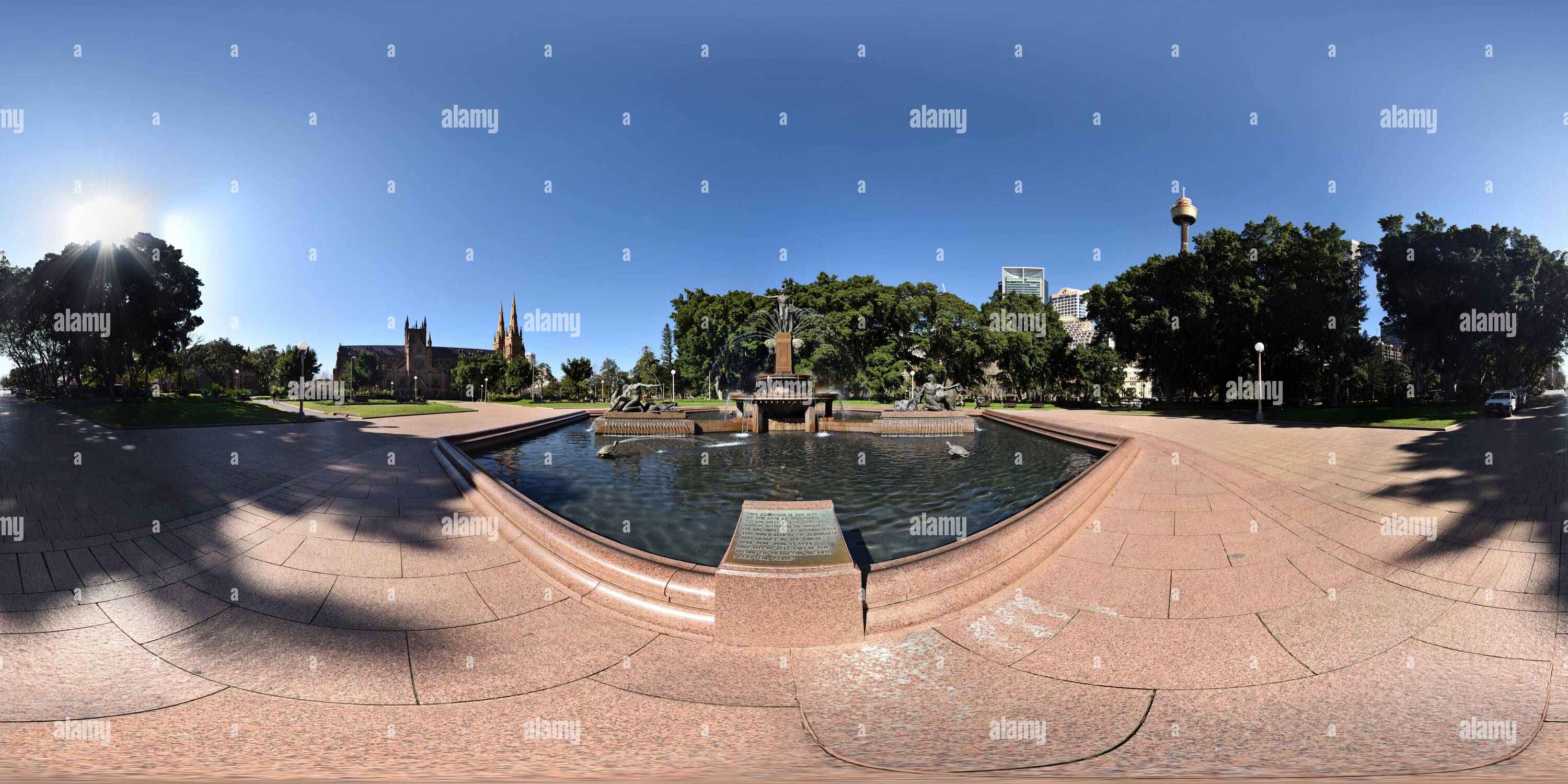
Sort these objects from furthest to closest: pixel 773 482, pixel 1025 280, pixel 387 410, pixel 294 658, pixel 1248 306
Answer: pixel 1025 280 < pixel 387 410 < pixel 1248 306 < pixel 773 482 < pixel 294 658

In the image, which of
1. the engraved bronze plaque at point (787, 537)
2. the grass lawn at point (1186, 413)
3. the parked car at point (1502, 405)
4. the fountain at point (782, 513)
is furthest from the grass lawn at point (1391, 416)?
the engraved bronze plaque at point (787, 537)

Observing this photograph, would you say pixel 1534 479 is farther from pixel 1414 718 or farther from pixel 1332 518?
pixel 1414 718

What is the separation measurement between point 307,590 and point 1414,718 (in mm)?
7767

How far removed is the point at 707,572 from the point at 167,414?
30.7 meters

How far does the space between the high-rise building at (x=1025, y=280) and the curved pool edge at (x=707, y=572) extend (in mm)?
146436

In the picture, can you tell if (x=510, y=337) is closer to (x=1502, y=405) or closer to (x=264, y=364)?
(x=264, y=364)

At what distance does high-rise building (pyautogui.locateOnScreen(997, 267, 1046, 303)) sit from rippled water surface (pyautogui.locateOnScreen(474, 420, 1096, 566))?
138075mm

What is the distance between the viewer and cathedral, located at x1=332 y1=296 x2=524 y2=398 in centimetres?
11119

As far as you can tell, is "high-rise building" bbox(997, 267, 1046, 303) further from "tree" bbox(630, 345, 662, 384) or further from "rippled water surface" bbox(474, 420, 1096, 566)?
"rippled water surface" bbox(474, 420, 1096, 566)

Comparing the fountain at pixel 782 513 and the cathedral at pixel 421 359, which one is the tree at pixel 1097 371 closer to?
the fountain at pixel 782 513

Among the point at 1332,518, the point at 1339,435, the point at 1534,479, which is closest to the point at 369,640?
the point at 1332,518

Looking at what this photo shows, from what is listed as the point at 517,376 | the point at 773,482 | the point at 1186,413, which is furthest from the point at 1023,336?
the point at 517,376

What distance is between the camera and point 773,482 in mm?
10328

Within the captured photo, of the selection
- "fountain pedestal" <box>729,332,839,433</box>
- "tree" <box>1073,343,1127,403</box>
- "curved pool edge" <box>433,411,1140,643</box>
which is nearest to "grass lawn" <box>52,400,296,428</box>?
"fountain pedestal" <box>729,332,839,433</box>
